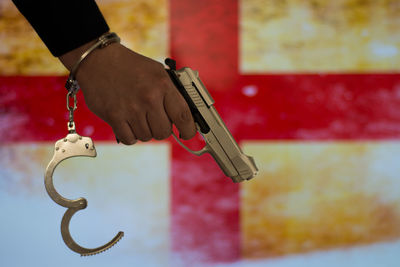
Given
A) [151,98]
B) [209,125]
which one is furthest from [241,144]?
[151,98]

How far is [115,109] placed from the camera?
51 cm

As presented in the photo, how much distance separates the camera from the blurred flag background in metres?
1.15

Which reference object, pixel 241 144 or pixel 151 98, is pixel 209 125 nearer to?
pixel 151 98

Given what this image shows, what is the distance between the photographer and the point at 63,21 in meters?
0.49

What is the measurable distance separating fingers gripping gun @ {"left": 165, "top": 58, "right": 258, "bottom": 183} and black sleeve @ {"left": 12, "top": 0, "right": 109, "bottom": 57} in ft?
0.47

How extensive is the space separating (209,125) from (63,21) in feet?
0.98

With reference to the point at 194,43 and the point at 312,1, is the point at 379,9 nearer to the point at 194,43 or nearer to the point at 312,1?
the point at 312,1

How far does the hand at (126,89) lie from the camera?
1.66 ft

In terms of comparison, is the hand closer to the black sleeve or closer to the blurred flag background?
the black sleeve

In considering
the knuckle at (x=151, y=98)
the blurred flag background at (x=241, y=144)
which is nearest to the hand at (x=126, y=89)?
the knuckle at (x=151, y=98)

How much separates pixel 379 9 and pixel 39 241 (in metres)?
1.24

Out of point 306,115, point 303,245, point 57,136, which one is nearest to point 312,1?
point 306,115

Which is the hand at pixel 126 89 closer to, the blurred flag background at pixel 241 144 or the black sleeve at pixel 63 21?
the black sleeve at pixel 63 21

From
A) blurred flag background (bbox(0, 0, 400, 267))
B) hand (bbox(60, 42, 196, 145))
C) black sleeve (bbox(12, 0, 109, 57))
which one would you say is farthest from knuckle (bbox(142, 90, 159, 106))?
blurred flag background (bbox(0, 0, 400, 267))
